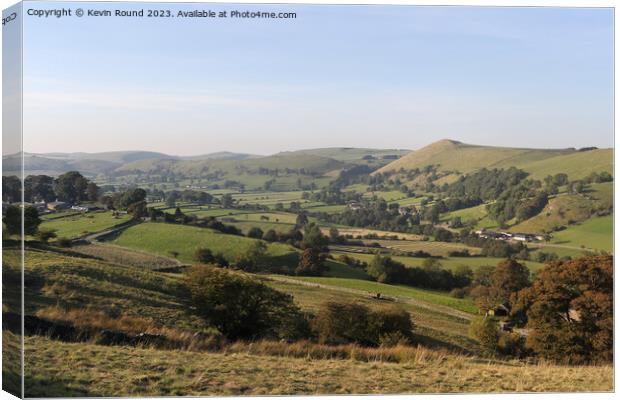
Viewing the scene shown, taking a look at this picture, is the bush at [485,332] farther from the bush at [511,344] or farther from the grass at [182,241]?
the grass at [182,241]

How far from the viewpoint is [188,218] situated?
11.3m

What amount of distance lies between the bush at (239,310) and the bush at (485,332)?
116 inches

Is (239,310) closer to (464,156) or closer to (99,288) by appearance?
(99,288)

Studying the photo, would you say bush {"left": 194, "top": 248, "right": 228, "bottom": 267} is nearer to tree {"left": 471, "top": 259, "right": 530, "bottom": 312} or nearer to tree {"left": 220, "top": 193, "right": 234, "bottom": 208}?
tree {"left": 220, "top": 193, "right": 234, "bottom": 208}

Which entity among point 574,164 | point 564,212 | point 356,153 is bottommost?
point 564,212

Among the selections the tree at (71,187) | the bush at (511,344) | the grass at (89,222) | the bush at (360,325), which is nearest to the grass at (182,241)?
the grass at (89,222)

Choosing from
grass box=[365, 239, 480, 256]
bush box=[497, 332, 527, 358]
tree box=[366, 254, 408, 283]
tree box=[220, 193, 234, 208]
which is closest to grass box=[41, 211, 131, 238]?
tree box=[220, 193, 234, 208]

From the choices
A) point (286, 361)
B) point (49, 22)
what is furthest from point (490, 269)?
point (49, 22)

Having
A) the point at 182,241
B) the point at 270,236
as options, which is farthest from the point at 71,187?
the point at 270,236

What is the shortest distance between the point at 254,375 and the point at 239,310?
4.63 ft

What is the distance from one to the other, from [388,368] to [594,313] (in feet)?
12.2

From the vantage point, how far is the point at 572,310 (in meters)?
11.2

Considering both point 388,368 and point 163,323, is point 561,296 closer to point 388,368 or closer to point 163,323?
point 388,368

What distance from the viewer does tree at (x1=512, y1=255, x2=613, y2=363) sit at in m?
11.0
